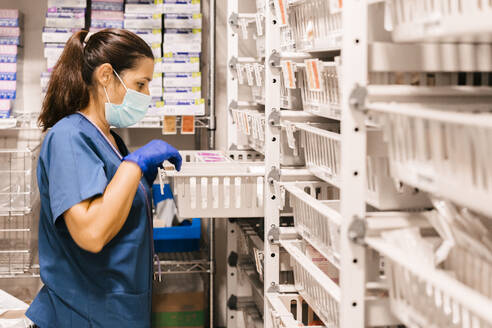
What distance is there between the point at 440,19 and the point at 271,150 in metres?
1.42

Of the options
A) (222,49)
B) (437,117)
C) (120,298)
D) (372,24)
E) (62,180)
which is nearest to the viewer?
(437,117)

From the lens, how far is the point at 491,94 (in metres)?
1.45

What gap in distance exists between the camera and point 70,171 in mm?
1923

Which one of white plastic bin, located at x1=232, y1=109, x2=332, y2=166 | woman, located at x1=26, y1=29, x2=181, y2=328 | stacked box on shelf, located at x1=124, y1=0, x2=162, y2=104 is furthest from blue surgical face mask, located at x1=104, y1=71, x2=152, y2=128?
stacked box on shelf, located at x1=124, y1=0, x2=162, y2=104

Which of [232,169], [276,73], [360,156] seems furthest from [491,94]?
[232,169]

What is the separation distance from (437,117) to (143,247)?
1.25m

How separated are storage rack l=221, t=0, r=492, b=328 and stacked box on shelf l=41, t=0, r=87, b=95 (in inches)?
69.8

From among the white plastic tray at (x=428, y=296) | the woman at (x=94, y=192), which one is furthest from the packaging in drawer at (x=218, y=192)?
the white plastic tray at (x=428, y=296)

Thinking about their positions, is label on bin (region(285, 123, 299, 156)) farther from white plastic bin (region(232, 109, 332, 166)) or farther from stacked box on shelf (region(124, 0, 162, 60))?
stacked box on shelf (region(124, 0, 162, 60))

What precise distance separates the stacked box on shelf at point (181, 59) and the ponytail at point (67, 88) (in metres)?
1.44

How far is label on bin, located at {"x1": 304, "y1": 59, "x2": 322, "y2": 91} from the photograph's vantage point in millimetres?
2035

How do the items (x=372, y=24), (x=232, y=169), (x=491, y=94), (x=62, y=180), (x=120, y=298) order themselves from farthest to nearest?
(x=232, y=169) < (x=120, y=298) < (x=62, y=180) < (x=372, y=24) < (x=491, y=94)

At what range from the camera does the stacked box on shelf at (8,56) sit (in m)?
3.54

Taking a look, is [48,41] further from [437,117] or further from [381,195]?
[437,117]
